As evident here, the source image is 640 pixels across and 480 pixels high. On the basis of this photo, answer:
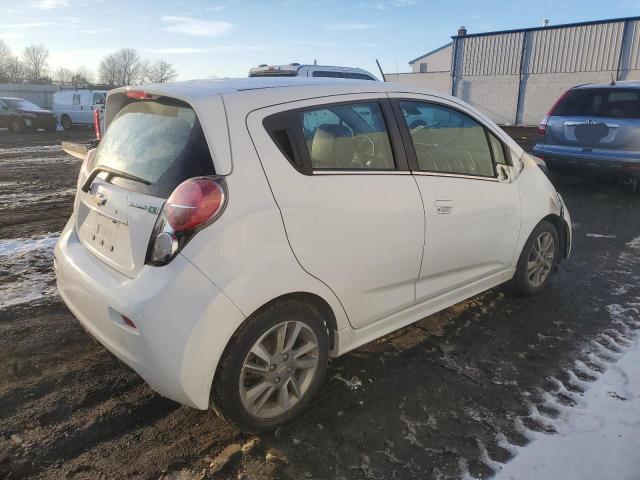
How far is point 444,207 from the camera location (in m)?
3.16

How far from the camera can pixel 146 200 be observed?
7.79 feet

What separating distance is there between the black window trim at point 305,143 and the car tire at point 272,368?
691 millimetres

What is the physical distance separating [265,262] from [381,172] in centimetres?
94

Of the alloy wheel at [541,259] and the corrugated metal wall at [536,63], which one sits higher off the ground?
the corrugated metal wall at [536,63]

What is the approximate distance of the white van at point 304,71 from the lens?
998 centimetres

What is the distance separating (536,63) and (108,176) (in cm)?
2990

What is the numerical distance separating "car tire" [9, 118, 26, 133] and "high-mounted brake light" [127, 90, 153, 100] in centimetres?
2255

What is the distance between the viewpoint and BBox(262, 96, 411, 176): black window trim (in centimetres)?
252

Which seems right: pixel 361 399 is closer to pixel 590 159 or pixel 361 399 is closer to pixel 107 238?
pixel 107 238

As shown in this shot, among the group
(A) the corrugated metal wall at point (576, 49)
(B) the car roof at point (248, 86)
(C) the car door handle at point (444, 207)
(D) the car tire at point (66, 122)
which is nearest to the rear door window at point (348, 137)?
(B) the car roof at point (248, 86)

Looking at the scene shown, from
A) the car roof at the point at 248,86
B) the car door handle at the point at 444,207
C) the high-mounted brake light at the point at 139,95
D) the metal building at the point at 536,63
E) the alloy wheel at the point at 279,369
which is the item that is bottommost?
the alloy wheel at the point at 279,369

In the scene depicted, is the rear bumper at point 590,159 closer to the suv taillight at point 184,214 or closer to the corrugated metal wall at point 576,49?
the suv taillight at point 184,214

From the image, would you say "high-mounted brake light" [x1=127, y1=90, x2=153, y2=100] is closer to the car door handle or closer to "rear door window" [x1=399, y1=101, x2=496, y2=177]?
"rear door window" [x1=399, y1=101, x2=496, y2=177]

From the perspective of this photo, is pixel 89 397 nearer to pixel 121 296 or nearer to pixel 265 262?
pixel 121 296
